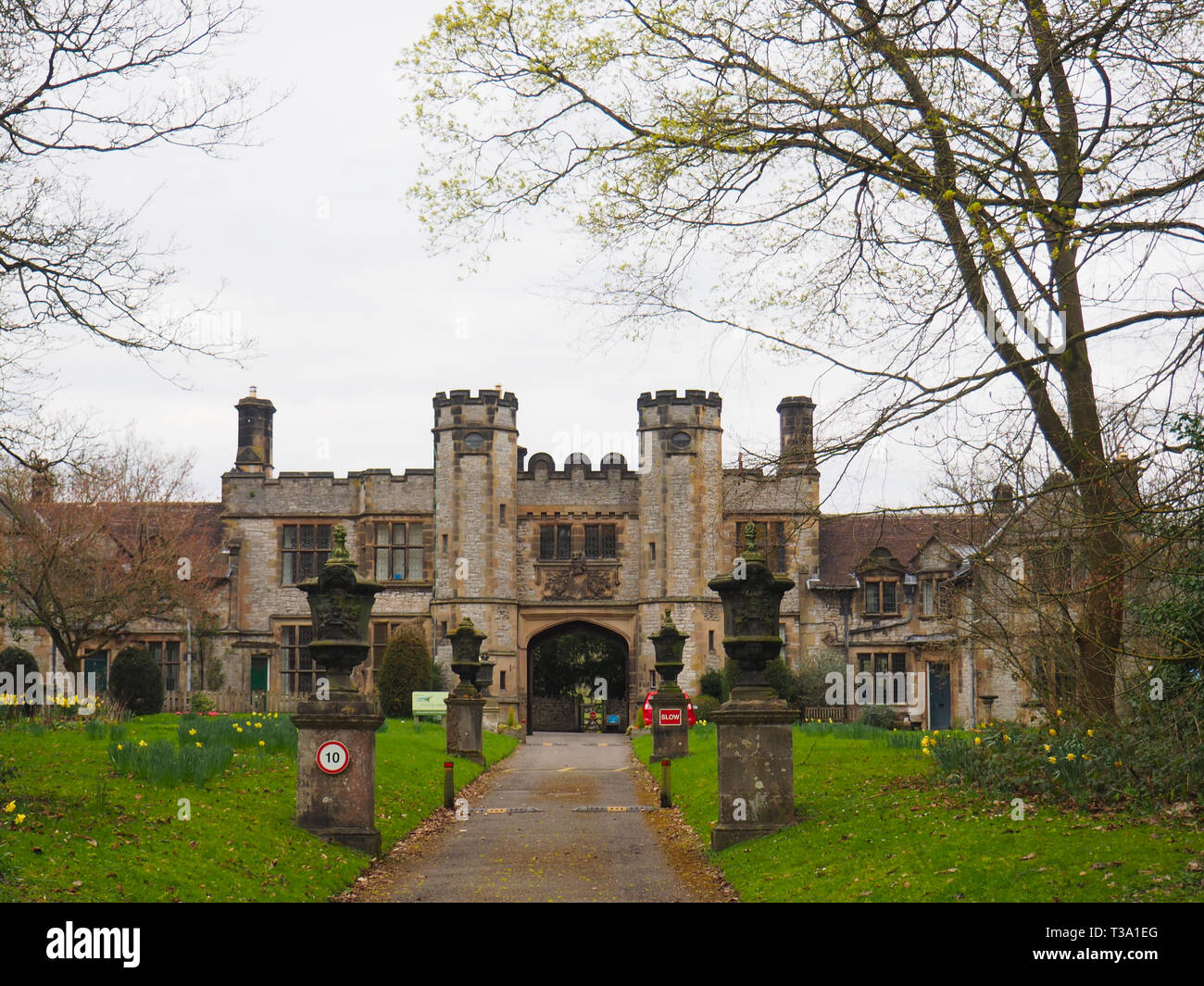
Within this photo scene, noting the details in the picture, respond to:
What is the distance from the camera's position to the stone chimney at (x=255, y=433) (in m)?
40.8

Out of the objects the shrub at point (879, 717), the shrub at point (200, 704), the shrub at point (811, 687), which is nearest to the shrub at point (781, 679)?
the shrub at point (811, 687)

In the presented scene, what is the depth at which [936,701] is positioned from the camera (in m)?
36.3

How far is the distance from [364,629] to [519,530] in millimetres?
25548

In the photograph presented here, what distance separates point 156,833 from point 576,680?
39128mm

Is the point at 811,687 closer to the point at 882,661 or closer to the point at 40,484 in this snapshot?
the point at 882,661

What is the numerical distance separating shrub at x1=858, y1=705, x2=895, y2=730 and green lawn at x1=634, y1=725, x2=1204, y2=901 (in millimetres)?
15644

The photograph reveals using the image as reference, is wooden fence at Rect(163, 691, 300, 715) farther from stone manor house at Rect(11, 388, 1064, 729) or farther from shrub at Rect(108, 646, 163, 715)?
shrub at Rect(108, 646, 163, 715)

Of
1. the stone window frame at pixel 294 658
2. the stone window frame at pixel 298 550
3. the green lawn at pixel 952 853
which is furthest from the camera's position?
the stone window frame at pixel 298 550

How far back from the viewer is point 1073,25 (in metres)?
8.34

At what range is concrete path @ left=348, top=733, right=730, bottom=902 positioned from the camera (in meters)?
10.0

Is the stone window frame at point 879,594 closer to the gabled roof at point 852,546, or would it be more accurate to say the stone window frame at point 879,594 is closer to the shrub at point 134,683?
the gabled roof at point 852,546

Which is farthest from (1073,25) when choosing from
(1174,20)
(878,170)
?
(878,170)

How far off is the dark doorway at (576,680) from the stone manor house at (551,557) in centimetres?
871
